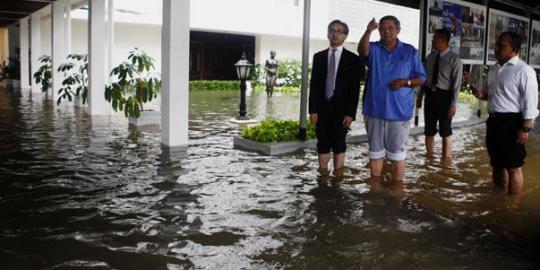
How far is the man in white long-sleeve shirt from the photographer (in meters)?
5.12

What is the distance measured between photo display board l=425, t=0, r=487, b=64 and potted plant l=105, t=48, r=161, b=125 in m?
5.66

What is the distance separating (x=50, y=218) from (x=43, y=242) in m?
0.62

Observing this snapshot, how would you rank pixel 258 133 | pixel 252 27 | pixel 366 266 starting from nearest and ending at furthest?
pixel 366 266 → pixel 258 133 → pixel 252 27

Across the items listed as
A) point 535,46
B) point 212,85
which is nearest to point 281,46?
point 212,85

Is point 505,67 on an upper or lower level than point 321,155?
upper

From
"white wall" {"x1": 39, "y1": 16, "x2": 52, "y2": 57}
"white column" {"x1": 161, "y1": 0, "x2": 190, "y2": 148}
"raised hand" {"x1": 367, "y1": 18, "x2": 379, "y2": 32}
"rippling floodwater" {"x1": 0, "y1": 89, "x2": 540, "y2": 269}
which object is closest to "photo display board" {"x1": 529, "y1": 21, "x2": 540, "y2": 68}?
"rippling floodwater" {"x1": 0, "y1": 89, "x2": 540, "y2": 269}

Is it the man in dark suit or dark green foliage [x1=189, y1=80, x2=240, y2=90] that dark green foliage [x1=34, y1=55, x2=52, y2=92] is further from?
the man in dark suit

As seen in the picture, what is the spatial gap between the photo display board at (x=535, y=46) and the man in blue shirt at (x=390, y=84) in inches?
430

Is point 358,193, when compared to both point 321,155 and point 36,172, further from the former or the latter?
point 36,172

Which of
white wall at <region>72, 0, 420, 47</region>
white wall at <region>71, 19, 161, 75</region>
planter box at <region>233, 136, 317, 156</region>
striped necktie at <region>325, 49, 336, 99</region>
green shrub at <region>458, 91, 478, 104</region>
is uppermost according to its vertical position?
white wall at <region>72, 0, 420, 47</region>

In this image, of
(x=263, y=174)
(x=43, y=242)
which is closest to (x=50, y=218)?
(x=43, y=242)

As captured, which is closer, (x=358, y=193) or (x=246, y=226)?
(x=246, y=226)

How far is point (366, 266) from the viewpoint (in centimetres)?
355

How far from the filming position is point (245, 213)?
4.74m
